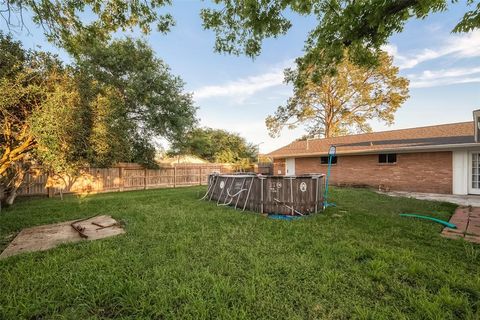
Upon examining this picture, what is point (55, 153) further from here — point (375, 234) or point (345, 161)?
point (345, 161)

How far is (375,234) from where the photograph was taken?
4445 mm

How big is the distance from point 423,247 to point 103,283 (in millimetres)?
5174

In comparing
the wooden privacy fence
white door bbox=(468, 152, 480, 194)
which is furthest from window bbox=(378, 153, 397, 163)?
the wooden privacy fence

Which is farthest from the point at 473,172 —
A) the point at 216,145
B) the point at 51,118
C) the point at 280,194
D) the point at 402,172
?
the point at 216,145

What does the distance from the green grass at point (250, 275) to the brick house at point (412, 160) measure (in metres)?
6.26

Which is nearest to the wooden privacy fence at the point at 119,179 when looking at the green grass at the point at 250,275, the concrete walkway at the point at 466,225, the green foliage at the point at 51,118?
the green foliage at the point at 51,118

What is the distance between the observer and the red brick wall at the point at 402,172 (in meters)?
10.6

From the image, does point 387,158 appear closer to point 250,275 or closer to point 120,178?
point 250,275

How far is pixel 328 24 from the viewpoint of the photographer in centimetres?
543

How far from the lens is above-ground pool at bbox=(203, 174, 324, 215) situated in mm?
6195

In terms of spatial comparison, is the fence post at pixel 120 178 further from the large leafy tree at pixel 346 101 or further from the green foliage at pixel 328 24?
the large leafy tree at pixel 346 101

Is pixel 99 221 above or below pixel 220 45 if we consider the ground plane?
below

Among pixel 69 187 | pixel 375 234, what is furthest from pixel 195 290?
pixel 69 187

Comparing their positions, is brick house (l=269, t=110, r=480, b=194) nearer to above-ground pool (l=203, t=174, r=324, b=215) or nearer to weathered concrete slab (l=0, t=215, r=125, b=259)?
above-ground pool (l=203, t=174, r=324, b=215)
